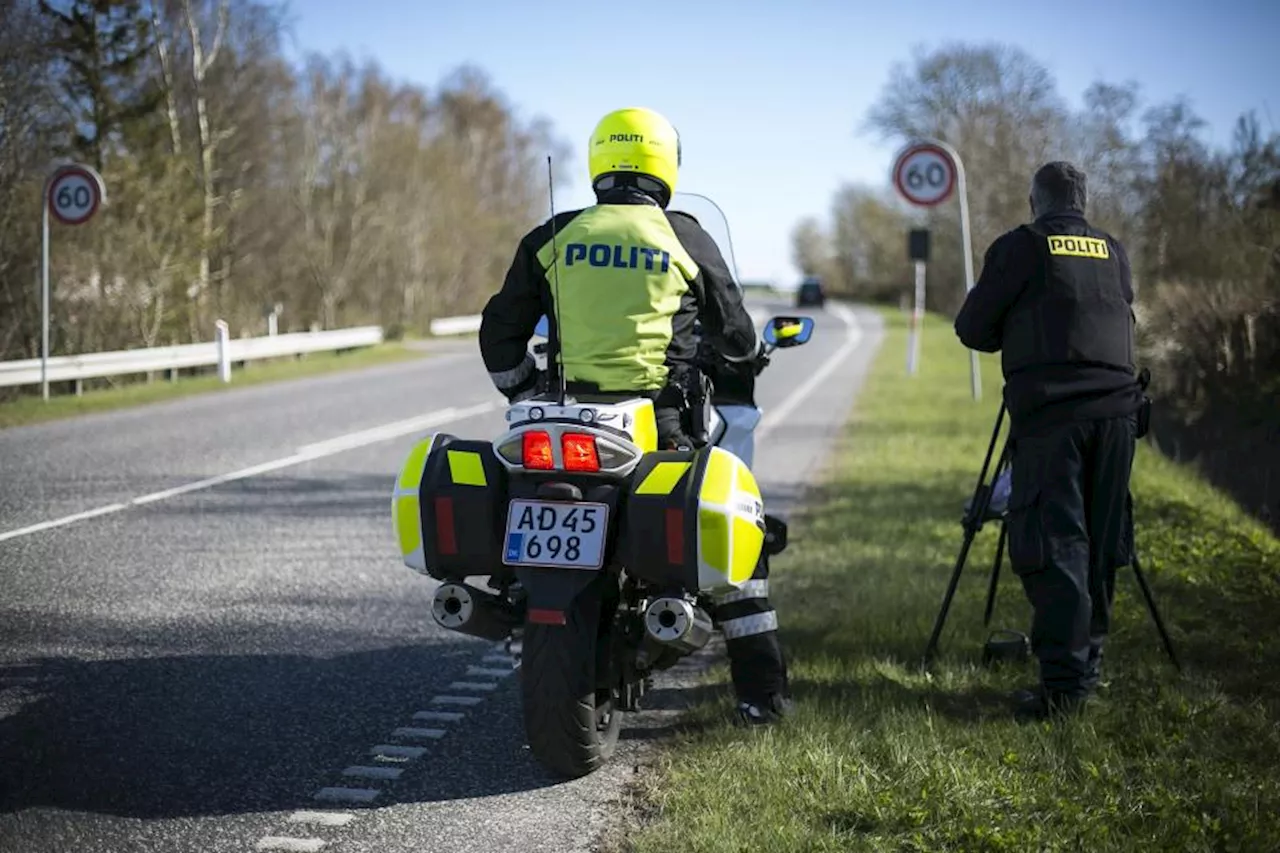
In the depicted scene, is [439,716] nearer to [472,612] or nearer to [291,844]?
[472,612]

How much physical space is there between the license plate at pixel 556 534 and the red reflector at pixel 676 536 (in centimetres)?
21

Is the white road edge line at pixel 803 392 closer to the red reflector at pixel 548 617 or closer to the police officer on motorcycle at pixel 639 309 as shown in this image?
the police officer on motorcycle at pixel 639 309

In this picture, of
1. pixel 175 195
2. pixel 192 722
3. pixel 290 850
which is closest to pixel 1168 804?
pixel 290 850

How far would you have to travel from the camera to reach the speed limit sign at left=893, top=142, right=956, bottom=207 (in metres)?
15.9

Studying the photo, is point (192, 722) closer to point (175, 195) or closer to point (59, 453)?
point (59, 453)

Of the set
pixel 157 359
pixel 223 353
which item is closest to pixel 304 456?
pixel 157 359

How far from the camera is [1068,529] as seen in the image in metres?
5.12

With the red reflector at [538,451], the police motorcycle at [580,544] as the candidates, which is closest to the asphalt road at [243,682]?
the police motorcycle at [580,544]

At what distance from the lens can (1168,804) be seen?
4.08m

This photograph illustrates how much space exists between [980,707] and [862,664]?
69 cm

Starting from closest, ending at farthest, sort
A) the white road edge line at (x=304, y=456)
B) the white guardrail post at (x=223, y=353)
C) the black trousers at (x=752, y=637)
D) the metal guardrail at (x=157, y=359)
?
the black trousers at (x=752, y=637) → the white road edge line at (x=304, y=456) → the metal guardrail at (x=157, y=359) → the white guardrail post at (x=223, y=353)

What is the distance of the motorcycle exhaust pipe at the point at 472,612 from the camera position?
457 cm

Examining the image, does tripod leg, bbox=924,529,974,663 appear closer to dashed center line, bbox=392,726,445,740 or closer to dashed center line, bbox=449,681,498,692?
dashed center line, bbox=449,681,498,692

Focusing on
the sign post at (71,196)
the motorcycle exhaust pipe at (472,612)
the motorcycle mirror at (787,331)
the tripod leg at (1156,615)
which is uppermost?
the sign post at (71,196)
